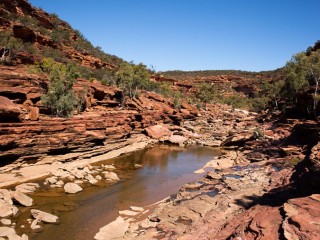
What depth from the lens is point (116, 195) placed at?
17891 millimetres

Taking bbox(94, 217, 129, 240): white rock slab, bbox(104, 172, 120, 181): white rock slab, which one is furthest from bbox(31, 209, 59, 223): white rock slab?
bbox(104, 172, 120, 181): white rock slab

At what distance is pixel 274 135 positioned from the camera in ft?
116

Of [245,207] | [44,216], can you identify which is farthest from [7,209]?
[245,207]

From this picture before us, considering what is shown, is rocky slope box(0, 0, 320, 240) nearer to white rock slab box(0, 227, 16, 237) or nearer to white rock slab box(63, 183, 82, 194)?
white rock slab box(0, 227, 16, 237)

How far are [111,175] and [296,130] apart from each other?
62.9 ft

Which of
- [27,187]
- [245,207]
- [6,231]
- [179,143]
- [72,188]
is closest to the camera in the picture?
[6,231]

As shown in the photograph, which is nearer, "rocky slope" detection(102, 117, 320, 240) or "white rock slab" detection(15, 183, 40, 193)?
"rocky slope" detection(102, 117, 320, 240)

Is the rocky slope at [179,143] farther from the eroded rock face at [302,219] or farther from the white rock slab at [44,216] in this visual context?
the white rock slab at [44,216]

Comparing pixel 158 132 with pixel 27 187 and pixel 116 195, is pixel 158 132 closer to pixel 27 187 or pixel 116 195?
pixel 116 195

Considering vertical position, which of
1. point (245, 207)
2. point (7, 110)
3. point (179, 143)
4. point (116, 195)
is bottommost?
point (116, 195)

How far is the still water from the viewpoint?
13211 millimetres

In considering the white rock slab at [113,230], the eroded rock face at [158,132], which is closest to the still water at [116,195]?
the white rock slab at [113,230]

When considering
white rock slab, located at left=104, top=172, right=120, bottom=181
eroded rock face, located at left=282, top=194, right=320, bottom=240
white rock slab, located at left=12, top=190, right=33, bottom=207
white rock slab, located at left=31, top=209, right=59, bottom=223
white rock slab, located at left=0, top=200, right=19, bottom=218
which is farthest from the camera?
white rock slab, located at left=104, top=172, right=120, bottom=181

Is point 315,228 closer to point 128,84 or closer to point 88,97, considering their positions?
point 88,97
